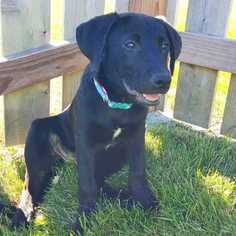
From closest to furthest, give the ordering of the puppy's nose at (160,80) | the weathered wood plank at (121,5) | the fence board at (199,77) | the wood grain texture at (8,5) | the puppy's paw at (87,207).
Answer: the puppy's nose at (160,80) < the puppy's paw at (87,207) < the wood grain texture at (8,5) < the fence board at (199,77) < the weathered wood plank at (121,5)

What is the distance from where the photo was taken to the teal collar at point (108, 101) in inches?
102

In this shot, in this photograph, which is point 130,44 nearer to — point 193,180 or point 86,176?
point 86,176

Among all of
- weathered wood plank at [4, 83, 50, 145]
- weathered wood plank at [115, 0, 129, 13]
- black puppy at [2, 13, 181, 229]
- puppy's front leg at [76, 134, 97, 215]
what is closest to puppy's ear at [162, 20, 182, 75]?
black puppy at [2, 13, 181, 229]

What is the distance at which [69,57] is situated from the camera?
3561 mm

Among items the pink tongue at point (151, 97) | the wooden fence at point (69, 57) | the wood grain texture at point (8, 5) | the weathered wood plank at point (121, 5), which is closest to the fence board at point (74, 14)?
the wooden fence at point (69, 57)

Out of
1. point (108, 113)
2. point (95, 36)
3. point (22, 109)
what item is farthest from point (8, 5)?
point (108, 113)

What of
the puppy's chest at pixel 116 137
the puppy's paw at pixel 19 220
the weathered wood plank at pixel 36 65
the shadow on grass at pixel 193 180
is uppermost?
the weathered wood plank at pixel 36 65

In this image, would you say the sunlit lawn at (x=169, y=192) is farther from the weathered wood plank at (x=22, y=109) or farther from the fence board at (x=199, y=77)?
the fence board at (x=199, y=77)

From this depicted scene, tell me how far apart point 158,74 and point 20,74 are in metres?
1.41

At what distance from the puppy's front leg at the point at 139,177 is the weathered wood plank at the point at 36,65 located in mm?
1043

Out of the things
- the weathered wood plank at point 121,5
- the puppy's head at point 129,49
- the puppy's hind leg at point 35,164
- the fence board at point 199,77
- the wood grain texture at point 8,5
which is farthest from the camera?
the weathered wood plank at point 121,5

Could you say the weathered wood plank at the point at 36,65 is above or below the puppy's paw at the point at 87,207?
above

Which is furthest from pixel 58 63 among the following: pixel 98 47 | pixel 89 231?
pixel 89 231

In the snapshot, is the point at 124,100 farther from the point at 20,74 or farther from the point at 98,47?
the point at 20,74
